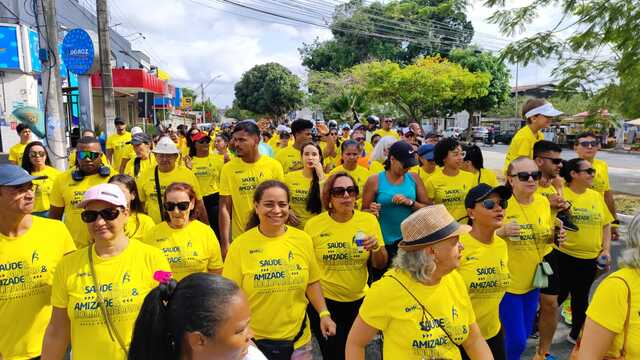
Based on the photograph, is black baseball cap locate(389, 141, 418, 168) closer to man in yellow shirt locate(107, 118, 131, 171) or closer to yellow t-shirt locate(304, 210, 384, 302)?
yellow t-shirt locate(304, 210, 384, 302)

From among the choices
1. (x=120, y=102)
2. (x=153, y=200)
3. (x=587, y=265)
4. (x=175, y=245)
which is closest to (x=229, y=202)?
(x=153, y=200)

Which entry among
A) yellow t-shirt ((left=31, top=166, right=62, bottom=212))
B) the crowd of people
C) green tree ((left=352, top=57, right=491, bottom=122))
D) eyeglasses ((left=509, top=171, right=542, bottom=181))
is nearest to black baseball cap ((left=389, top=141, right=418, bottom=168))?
the crowd of people

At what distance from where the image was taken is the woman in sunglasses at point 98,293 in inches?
95.5

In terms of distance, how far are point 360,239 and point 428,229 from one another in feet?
3.50

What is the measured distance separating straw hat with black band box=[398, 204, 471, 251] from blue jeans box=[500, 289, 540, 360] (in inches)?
59.6

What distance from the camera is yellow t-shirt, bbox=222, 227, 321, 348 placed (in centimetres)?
289

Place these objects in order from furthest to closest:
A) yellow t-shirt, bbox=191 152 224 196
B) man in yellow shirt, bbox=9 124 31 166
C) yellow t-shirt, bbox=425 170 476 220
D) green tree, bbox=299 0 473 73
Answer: green tree, bbox=299 0 473 73, man in yellow shirt, bbox=9 124 31 166, yellow t-shirt, bbox=191 152 224 196, yellow t-shirt, bbox=425 170 476 220

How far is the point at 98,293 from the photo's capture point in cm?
242

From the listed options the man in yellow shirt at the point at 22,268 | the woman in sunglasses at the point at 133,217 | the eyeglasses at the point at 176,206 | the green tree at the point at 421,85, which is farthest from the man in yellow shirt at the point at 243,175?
the green tree at the point at 421,85

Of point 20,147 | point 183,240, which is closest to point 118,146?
point 20,147

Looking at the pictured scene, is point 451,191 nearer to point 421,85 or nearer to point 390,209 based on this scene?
point 390,209

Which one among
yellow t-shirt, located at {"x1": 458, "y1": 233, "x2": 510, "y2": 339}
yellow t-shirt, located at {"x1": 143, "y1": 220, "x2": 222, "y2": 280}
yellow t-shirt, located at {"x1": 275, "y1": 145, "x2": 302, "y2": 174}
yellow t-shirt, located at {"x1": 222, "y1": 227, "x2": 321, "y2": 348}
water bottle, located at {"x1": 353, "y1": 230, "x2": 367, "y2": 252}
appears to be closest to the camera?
yellow t-shirt, located at {"x1": 222, "y1": 227, "x2": 321, "y2": 348}

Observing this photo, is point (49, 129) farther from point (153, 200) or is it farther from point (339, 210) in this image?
point (339, 210)

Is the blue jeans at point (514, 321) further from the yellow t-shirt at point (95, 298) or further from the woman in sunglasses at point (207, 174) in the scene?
the woman in sunglasses at point (207, 174)
